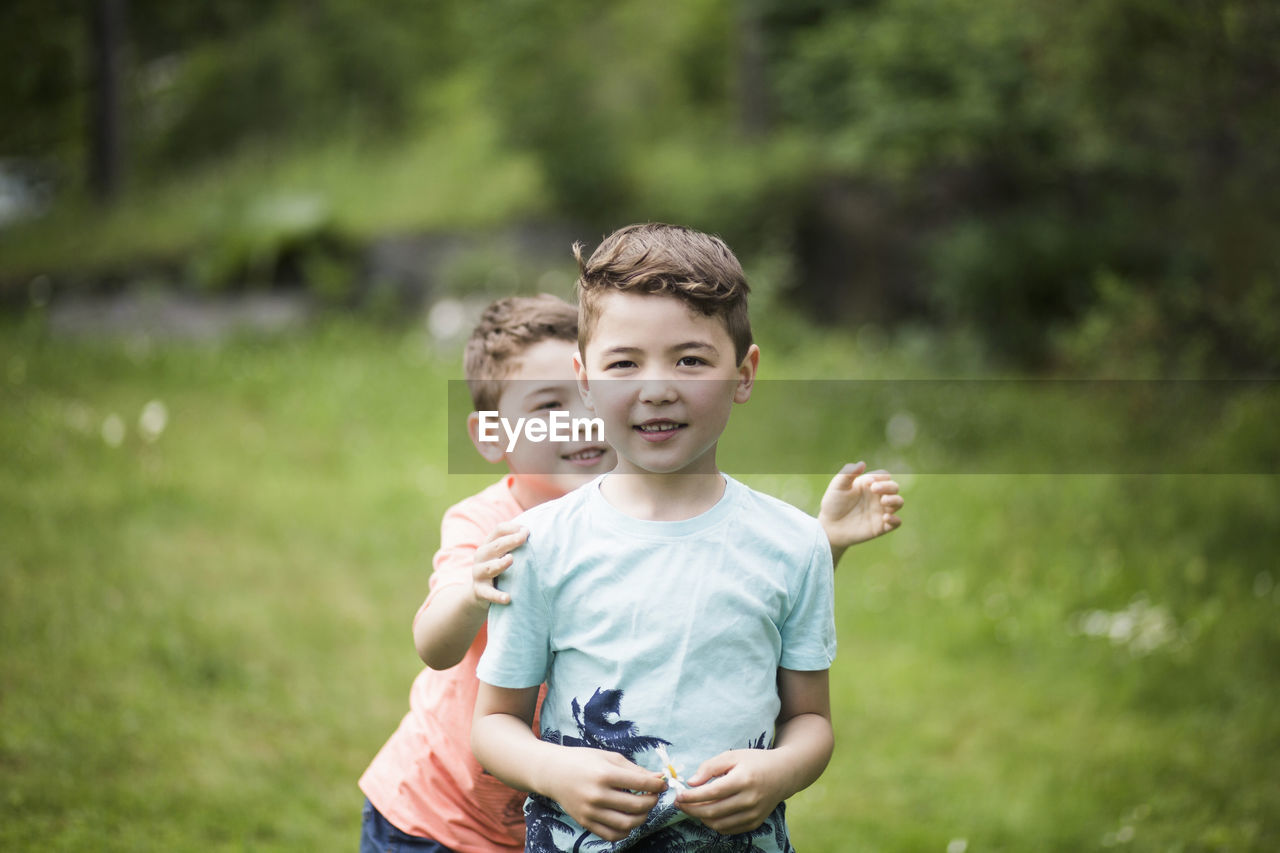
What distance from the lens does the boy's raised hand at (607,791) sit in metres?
1.61

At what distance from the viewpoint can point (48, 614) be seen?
4.81 metres

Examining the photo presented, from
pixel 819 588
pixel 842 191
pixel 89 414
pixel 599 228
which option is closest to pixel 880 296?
pixel 842 191

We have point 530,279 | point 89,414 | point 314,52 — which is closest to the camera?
point 89,414

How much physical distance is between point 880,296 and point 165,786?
9.09 meters

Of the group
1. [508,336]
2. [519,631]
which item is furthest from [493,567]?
[508,336]

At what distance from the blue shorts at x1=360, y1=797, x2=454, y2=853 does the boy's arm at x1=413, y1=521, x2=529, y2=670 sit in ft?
1.46

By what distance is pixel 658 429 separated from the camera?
5.66ft

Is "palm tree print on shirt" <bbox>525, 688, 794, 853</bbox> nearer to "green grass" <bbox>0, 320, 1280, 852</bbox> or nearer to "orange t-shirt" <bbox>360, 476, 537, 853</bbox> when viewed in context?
"orange t-shirt" <bbox>360, 476, 537, 853</bbox>

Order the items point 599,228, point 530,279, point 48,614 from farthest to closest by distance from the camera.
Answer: point 599,228
point 530,279
point 48,614

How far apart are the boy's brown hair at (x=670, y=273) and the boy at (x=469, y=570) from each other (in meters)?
0.45

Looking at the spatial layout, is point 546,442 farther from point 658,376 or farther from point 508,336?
point 658,376

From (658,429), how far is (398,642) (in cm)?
381

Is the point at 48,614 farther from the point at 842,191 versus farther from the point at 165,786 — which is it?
the point at 842,191

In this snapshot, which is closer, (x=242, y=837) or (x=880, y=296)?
(x=242, y=837)
